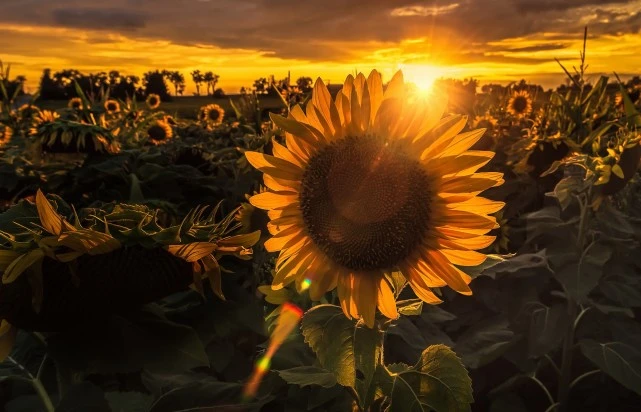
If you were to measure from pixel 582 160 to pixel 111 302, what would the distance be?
8.67 ft

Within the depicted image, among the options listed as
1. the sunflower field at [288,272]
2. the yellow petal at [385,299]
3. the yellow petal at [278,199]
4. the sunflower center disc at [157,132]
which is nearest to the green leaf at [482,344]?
the sunflower field at [288,272]

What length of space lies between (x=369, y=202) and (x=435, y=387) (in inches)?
18.9

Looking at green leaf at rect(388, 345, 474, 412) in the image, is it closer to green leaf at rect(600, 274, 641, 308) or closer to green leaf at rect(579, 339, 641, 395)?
green leaf at rect(579, 339, 641, 395)

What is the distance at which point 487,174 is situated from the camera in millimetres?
1606

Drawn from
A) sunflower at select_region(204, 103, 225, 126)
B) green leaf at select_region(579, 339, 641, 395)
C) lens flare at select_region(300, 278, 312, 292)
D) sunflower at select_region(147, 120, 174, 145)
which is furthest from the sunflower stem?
sunflower at select_region(204, 103, 225, 126)

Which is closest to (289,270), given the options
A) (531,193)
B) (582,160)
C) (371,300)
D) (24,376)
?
(371,300)

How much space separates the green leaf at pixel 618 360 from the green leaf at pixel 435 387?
2.02 meters

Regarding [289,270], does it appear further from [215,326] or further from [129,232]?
[129,232]

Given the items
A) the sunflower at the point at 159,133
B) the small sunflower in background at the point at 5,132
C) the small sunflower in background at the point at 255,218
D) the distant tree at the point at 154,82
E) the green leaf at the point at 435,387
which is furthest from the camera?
the distant tree at the point at 154,82

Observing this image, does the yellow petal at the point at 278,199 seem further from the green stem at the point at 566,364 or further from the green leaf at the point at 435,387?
the green stem at the point at 566,364

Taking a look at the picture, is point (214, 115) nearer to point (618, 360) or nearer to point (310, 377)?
point (618, 360)

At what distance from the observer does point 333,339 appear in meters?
1.58

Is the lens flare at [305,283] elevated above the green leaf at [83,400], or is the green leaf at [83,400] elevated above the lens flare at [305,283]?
the lens flare at [305,283]

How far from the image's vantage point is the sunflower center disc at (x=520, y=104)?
10266 mm
